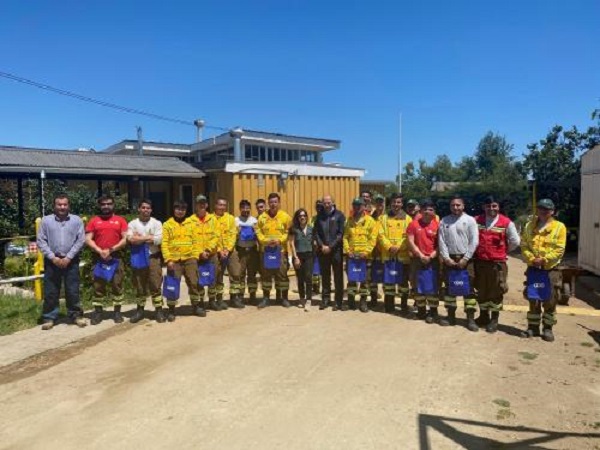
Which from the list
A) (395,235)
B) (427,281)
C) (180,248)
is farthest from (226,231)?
(427,281)

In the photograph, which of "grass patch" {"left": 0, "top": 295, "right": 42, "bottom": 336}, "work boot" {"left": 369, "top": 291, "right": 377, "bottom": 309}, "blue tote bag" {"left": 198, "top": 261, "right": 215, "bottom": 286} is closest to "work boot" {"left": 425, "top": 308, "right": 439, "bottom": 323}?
"work boot" {"left": 369, "top": 291, "right": 377, "bottom": 309}

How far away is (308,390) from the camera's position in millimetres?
5051

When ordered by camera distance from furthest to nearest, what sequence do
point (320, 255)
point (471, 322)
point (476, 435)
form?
point (320, 255), point (471, 322), point (476, 435)

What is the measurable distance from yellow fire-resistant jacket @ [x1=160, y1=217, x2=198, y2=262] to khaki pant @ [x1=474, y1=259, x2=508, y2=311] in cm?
433

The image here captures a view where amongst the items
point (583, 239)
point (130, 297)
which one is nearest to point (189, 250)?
point (130, 297)

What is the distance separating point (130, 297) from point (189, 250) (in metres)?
2.57

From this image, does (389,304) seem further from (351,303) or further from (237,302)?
(237,302)

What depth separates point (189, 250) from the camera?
26.4 ft

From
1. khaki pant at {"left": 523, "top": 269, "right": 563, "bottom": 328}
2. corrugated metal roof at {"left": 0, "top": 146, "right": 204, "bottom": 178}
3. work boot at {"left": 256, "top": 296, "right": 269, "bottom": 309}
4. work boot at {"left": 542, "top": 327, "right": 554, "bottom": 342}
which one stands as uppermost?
corrugated metal roof at {"left": 0, "top": 146, "right": 204, "bottom": 178}

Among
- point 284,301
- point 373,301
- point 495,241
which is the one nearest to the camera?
point 495,241

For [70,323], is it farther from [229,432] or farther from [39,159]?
[39,159]

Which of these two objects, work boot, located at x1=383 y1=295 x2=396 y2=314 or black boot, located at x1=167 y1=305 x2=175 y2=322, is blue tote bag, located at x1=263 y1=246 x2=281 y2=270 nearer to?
black boot, located at x1=167 y1=305 x2=175 y2=322

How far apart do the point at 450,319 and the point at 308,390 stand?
3499mm

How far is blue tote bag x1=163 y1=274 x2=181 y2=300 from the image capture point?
26.0ft
